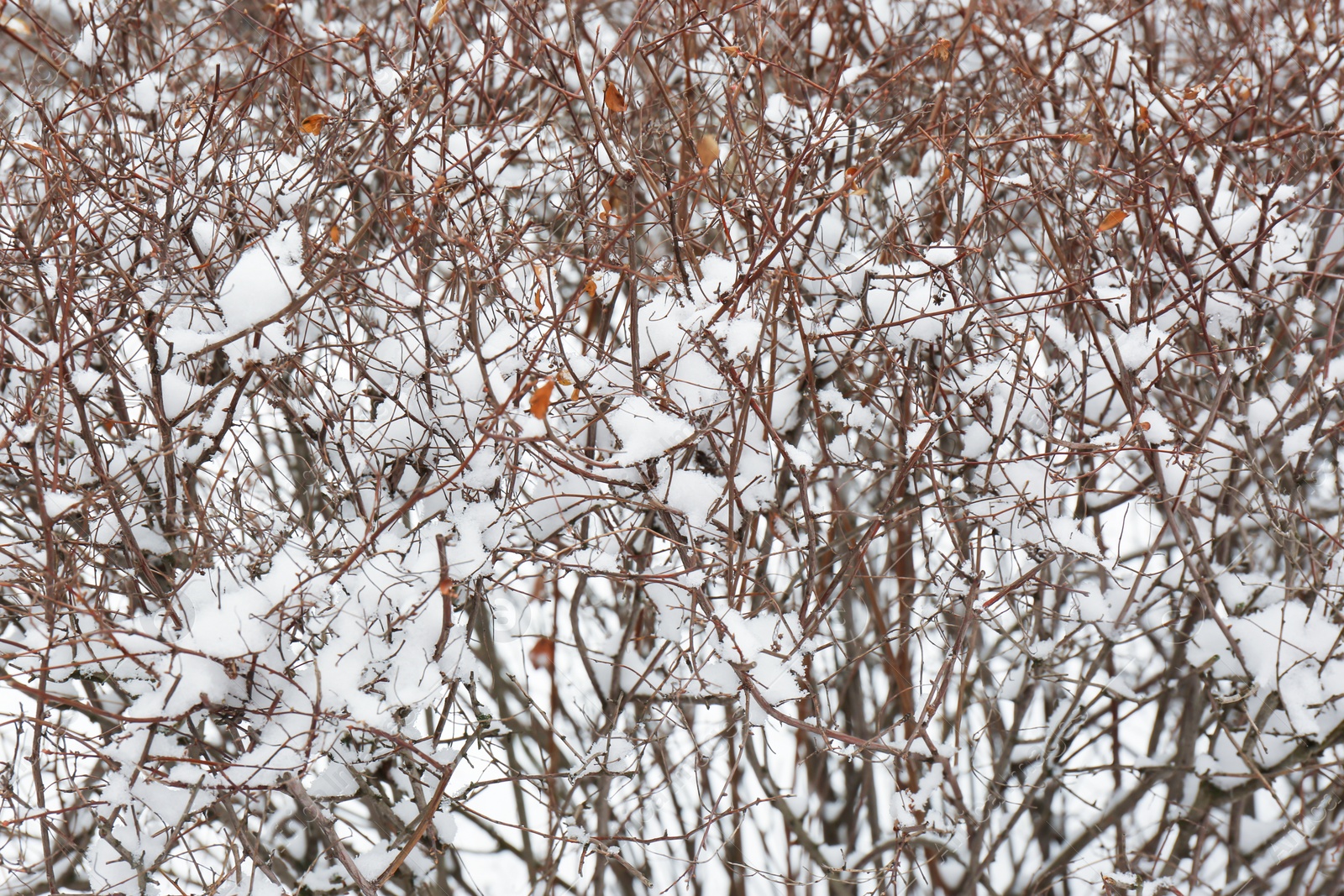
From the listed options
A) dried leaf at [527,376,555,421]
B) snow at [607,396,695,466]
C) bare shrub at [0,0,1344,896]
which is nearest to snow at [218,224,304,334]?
bare shrub at [0,0,1344,896]

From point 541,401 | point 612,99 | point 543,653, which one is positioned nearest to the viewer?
point 541,401

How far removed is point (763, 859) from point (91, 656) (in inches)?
97.5

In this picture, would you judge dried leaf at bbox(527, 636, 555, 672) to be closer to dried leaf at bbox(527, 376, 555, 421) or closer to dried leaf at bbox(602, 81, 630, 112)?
dried leaf at bbox(527, 376, 555, 421)

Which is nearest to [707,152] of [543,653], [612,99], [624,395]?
[612,99]

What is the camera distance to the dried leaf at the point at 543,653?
7.77ft

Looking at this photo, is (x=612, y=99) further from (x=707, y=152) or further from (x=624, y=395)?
(x=624, y=395)

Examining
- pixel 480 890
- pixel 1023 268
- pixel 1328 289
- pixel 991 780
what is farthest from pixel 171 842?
pixel 1328 289

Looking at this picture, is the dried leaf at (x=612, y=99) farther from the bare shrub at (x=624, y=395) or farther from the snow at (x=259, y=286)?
the snow at (x=259, y=286)

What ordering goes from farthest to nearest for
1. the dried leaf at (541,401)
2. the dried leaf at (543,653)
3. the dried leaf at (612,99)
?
the dried leaf at (543,653) < the dried leaf at (612,99) < the dried leaf at (541,401)

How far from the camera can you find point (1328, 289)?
9.12 ft

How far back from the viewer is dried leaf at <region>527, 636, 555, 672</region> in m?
2.37

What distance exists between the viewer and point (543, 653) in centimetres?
256

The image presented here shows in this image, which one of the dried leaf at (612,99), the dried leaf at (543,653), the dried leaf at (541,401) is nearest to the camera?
the dried leaf at (541,401)

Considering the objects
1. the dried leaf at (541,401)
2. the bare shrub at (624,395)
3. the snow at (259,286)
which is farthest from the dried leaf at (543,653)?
the snow at (259,286)
